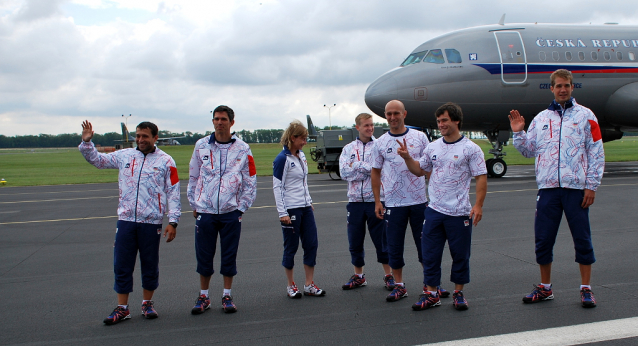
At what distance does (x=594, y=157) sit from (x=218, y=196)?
3.37 meters

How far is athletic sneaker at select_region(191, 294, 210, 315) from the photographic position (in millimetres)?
4574

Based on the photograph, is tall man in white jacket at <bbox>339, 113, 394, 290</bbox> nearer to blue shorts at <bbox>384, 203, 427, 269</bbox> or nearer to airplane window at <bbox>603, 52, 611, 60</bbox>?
blue shorts at <bbox>384, 203, 427, 269</bbox>

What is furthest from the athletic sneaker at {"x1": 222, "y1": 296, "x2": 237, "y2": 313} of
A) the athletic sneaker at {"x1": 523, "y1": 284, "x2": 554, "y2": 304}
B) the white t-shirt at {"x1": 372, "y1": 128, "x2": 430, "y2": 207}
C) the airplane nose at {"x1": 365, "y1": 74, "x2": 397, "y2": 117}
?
the airplane nose at {"x1": 365, "y1": 74, "x2": 397, "y2": 117}

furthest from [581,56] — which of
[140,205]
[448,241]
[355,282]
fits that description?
[140,205]

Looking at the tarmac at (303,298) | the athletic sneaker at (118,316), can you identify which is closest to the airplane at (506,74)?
the tarmac at (303,298)

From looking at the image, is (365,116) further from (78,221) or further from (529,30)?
(529,30)

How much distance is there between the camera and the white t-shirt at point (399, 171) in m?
4.86

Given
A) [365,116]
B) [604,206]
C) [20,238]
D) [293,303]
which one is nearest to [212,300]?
[293,303]

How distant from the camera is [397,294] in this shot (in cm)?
480

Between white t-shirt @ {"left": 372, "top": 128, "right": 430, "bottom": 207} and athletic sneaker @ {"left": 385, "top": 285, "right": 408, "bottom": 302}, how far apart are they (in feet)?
2.61

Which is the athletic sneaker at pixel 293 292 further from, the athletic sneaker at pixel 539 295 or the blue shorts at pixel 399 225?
the athletic sneaker at pixel 539 295

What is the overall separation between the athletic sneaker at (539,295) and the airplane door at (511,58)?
13.0 m

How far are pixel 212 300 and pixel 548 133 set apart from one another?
356 centimetres

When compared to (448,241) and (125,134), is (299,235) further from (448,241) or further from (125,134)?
(125,134)
